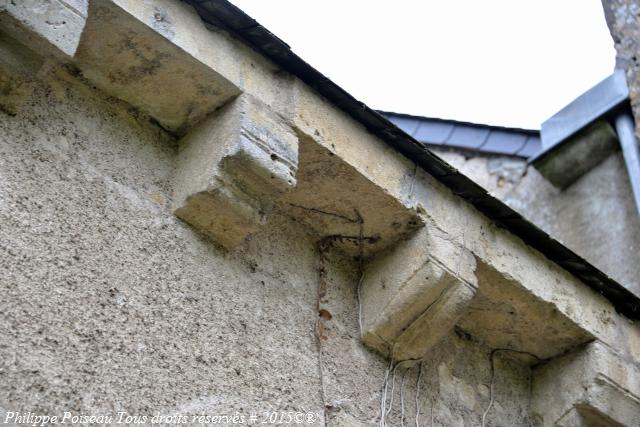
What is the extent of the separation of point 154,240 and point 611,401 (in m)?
1.95

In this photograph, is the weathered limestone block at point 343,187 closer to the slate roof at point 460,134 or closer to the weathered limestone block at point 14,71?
the weathered limestone block at point 14,71

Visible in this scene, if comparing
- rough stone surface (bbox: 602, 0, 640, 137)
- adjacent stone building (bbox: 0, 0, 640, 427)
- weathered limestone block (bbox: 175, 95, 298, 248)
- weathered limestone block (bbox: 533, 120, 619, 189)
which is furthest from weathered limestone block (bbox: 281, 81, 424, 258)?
weathered limestone block (bbox: 533, 120, 619, 189)

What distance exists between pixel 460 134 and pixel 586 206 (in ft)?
4.35

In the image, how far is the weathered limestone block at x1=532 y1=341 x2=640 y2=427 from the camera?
13.0 feet

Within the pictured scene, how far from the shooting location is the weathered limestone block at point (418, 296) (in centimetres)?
363

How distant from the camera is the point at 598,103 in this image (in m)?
5.82

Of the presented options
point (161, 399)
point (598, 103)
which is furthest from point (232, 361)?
point (598, 103)

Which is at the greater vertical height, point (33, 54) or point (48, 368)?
point (33, 54)

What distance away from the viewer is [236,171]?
3.28 metres

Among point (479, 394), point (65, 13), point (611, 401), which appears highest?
point (65, 13)

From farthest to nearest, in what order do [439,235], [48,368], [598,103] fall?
1. [598,103]
2. [439,235]
3. [48,368]

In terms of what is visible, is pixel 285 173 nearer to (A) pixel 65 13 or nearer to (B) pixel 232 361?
(B) pixel 232 361

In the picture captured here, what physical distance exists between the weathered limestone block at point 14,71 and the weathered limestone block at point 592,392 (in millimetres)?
2361

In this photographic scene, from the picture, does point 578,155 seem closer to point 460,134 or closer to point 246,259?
point 460,134
